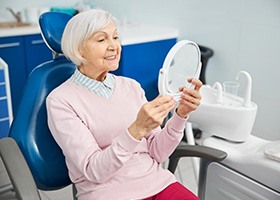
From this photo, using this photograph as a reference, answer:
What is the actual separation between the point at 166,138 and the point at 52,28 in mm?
620

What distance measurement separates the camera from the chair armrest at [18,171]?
108 cm

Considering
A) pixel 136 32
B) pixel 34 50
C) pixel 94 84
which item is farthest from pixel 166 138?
pixel 34 50

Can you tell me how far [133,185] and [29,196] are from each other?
373 mm

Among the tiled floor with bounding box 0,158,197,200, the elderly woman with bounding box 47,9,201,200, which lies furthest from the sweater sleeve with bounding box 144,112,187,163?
the tiled floor with bounding box 0,158,197,200

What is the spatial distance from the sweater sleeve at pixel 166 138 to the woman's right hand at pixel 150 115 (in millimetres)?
261

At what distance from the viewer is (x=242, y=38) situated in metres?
2.29

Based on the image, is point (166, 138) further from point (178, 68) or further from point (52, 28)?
point (52, 28)

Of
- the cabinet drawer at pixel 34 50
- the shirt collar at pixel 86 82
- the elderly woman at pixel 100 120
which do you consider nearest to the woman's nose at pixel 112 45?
the elderly woman at pixel 100 120

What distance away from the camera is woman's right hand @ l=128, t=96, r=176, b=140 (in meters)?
1.03

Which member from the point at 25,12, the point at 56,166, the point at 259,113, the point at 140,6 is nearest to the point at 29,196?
the point at 56,166

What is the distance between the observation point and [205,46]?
2494 millimetres

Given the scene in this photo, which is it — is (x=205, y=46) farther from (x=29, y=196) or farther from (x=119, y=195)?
(x=29, y=196)

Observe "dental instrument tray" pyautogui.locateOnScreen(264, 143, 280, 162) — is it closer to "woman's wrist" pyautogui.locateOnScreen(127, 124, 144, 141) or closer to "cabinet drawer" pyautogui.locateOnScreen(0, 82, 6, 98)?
"woman's wrist" pyautogui.locateOnScreen(127, 124, 144, 141)

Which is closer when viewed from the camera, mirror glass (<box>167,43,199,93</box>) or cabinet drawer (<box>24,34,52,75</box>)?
mirror glass (<box>167,43,199,93</box>)
